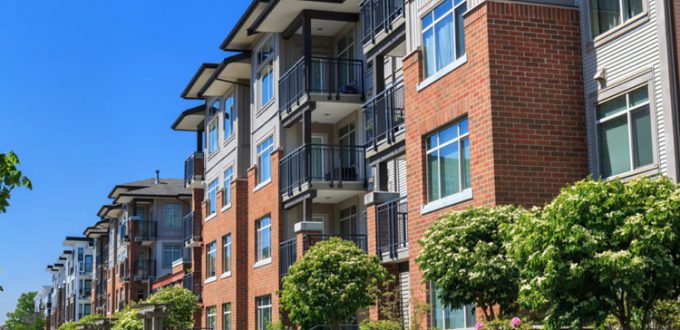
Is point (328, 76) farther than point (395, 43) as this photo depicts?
Yes

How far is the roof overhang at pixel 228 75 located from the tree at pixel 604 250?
26.0 metres

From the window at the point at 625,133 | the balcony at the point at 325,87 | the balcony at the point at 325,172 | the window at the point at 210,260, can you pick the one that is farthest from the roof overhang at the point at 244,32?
the window at the point at 625,133

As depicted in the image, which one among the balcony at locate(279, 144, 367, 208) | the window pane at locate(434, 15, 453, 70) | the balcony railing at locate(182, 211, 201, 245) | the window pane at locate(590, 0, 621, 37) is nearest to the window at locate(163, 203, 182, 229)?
the balcony railing at locate(182, 211, 201, 245)

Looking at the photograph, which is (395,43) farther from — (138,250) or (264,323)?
(138,250)

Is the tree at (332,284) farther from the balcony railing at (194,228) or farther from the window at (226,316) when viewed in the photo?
the balcony railing at (194,228)

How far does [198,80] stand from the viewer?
142 ft

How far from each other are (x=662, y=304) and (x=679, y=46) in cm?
486

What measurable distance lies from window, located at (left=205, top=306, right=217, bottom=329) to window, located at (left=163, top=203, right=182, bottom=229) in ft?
81.6

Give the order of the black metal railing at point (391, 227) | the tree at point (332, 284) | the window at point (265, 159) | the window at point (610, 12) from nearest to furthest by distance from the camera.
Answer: the window at point (610, 12) → the tree at point (332, 284) → the black metal railing at point (391, 227) → the window at point (265, 159)

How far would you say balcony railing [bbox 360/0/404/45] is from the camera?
26.1 meters

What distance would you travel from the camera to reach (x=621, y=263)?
40.9 feet

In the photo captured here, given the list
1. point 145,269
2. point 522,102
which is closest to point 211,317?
point 145,269

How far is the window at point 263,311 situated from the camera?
34.8 meters

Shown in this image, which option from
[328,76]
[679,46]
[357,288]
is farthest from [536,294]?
[328,76]
